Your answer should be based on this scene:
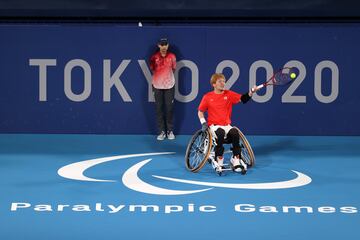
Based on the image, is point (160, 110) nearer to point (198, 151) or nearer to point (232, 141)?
point (198, 151)

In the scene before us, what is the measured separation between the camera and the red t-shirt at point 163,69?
13727 mm

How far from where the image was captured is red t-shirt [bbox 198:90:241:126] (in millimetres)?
11234

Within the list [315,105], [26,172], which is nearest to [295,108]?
[315,105]

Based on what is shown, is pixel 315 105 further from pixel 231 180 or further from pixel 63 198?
pixel 63 198

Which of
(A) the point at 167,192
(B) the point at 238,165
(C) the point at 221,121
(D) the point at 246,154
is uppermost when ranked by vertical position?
(C) the point at 221,121

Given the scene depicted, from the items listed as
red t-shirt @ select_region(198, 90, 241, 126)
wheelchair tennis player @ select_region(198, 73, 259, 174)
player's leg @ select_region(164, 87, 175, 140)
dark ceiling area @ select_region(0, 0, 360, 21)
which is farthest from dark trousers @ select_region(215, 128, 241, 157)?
dark ceiling area @ select_region(0, 0, 360, 21)

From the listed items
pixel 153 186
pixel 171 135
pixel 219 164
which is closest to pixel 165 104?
pixel 171 135

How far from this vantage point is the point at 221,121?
36.8ft

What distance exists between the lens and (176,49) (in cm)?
1409

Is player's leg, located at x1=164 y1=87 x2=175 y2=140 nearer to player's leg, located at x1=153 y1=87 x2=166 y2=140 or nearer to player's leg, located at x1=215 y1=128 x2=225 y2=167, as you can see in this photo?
player's leg, located at x1=153 y1=87 x2=166 y2=140

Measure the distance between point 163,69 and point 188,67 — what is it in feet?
1.93

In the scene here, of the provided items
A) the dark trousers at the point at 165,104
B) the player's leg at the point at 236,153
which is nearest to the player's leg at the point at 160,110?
the dark trousers at the point at 165,104

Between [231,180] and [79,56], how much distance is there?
15.1 feet

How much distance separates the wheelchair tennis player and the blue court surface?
20 cm
